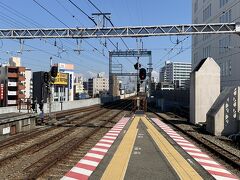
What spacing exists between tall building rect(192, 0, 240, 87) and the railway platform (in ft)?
106

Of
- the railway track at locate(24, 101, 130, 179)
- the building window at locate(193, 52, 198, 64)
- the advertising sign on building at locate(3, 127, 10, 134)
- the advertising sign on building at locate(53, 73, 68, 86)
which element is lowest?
the railway track at locate(24, 101, 130, 179)

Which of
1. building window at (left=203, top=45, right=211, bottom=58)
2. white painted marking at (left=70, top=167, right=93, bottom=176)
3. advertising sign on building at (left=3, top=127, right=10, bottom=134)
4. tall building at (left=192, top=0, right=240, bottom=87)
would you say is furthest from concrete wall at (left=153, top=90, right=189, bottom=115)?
white painted marking at (left=70, top=167, right=93, bottom=176)

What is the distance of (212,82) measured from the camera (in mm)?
30812

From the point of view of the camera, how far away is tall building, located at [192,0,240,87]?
53.0 metres

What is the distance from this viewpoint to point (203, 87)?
30531 millimetres

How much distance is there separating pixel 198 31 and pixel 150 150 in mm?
15155

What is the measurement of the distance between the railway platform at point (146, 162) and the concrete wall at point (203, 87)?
11.2m

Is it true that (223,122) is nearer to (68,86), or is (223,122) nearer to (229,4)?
(229,4)

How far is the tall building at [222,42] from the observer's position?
53.0 meters

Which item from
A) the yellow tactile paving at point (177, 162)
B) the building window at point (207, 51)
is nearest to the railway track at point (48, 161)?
the yellow tactile paving at point (177, 162)

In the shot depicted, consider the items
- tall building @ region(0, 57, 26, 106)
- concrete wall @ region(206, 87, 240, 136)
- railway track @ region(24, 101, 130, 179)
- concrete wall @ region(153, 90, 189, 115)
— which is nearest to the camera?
railway track @ region(24, 101, 130, 179)

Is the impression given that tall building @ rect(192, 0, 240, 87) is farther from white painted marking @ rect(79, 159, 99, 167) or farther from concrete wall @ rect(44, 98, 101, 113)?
white painted marking @ rect(79, 159, 99, 167)

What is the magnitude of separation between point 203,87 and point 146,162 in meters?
18.1

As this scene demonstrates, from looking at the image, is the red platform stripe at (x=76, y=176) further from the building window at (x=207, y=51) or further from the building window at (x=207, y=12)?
the building window at (x=207, y=12)
